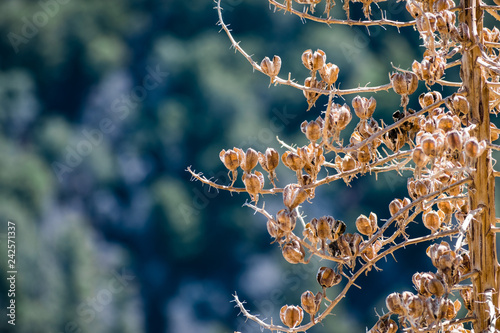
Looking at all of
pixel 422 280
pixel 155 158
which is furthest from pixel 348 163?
pixel 155 158

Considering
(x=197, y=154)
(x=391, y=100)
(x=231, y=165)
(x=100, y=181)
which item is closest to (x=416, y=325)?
(x=231, y=165)

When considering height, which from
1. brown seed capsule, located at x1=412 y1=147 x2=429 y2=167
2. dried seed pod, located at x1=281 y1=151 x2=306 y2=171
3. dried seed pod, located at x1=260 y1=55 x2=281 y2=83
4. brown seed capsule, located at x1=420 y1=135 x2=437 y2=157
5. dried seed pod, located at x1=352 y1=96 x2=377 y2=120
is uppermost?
dried seed pod, located at x1=260 y1=55 x2=281 y2=83

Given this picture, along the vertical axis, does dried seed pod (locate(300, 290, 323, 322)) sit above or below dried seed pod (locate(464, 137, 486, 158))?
below

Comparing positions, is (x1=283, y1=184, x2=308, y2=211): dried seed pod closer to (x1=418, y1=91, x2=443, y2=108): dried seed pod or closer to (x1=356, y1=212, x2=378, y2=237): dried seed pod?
(x1=356, y1=212, x2=378, y2=237): dried seed pod

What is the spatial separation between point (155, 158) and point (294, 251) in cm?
246

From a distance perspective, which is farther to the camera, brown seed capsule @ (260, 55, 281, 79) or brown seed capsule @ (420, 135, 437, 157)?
brown seed capsule @ (260, 55, 281, 79)

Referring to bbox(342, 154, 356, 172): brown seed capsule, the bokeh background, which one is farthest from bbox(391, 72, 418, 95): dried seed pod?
the bokeh background

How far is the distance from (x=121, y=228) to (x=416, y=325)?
2.56m

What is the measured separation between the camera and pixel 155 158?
3045mm

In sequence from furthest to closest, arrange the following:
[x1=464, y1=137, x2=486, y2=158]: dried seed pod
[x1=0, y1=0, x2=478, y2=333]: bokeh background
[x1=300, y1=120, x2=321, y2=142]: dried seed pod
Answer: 1. [x1=0, y1=0, x2=478, y2=333]: bokeh background
2. [x1=300, y1=120, x2=321, y2=142]: dried seed pod
3. [x1=464, y1=137, x2=486, y2=158]: dried seed pod

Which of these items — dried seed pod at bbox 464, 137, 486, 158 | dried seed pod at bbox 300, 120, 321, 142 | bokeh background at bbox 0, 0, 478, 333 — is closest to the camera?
dried seed pod at bbox 464, 137, 486, 158

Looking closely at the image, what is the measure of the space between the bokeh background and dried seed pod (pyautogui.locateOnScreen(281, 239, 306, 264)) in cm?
194

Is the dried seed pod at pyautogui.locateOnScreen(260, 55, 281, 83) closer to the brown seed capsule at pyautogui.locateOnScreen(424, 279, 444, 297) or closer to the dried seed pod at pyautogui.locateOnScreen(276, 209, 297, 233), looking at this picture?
the dried seed pod at pyautogui.locateOnScreen(276, 209, 297, 233)

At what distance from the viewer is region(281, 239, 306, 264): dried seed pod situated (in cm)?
66
